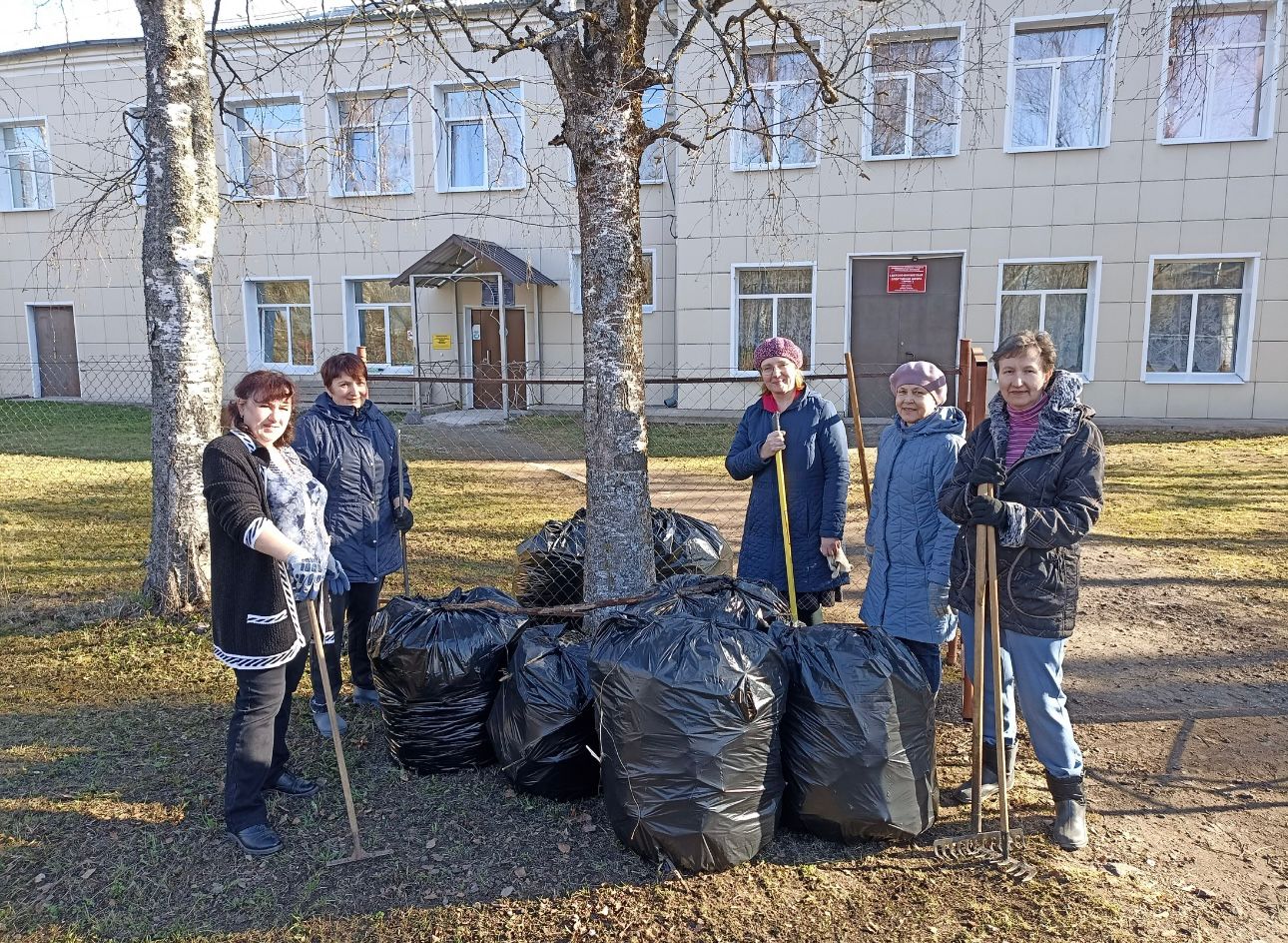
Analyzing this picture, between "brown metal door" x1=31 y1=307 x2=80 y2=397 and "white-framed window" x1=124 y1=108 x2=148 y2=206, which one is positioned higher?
"white-framed window" x1=124 y1=108 x2=148 y2=206

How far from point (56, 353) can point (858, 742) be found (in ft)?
66.8

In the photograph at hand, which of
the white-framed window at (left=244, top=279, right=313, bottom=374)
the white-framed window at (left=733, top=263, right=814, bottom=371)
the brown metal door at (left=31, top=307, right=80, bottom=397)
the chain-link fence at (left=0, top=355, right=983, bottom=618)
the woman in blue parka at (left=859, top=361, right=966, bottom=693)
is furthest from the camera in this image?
the brown metal door at (left=31, top=307, right=80, bottom=397)

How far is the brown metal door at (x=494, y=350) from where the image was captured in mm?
15484

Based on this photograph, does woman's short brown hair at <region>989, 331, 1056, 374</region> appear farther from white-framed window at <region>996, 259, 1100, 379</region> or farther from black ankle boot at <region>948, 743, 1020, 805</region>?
white-framed window at <region>996, 259, 1100, 379</region>

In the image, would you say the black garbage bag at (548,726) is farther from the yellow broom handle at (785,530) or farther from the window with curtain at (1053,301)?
the window with curtain at (1053,301)

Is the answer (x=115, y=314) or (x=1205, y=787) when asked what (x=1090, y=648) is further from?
(x=115, y=314)

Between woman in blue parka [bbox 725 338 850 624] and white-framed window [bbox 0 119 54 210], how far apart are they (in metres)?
18.7

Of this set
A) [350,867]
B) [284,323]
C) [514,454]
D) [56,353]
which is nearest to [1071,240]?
[514,454]

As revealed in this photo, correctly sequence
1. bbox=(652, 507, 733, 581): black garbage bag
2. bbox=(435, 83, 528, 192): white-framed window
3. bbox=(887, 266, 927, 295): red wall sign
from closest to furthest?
bbox=(652, 507, 733, 581): black garbage bag → bbox=(887, 266, 927, 295): red wall sign → bbox=(435, 83, 528, 192): white-framed window

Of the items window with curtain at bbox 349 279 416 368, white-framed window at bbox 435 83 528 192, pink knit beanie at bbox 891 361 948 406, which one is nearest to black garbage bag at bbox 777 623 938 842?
pink knit beanie at bbox 891 361 948 406

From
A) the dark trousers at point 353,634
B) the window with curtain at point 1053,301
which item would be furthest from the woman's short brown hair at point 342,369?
the window with curtain at point 1053,301

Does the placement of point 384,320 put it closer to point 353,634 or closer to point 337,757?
point 353,634

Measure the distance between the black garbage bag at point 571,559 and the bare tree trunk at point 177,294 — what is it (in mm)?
1942

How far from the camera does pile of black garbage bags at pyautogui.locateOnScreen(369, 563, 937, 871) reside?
2.43 meters
